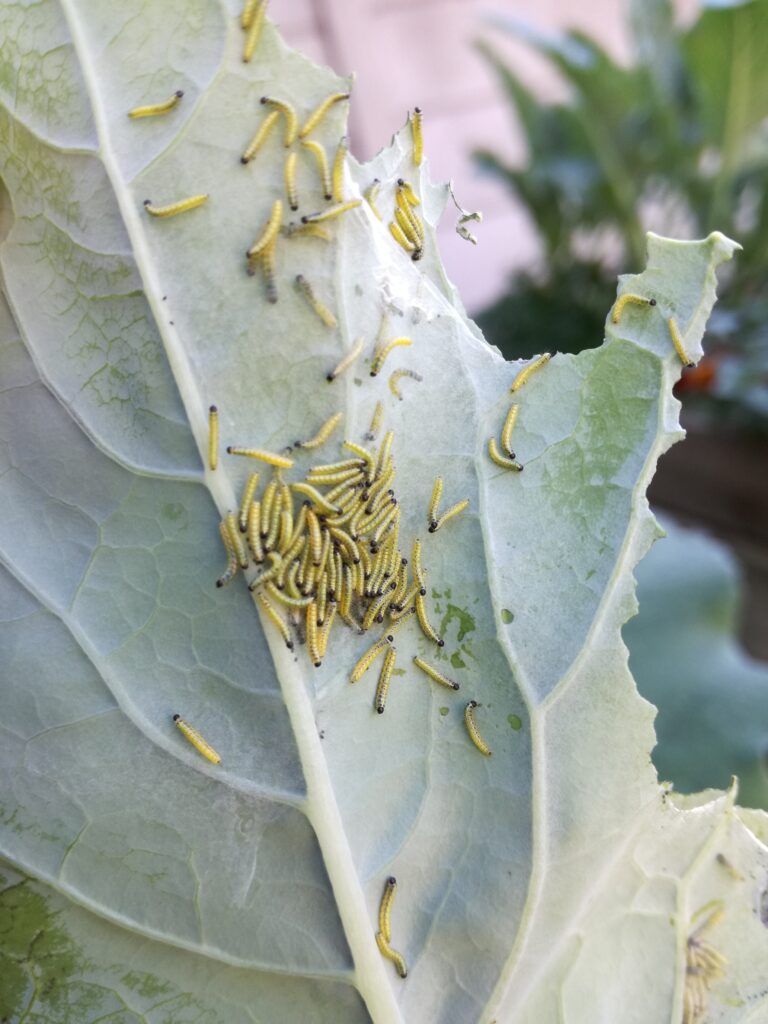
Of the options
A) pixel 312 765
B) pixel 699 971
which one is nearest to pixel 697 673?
pixel 699 971

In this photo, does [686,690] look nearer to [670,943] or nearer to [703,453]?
[670,943]

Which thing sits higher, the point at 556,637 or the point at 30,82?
the point at 30,82

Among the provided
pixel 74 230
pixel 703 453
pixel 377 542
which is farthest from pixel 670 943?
pixel 703 453

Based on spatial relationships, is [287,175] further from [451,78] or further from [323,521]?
[451,78]

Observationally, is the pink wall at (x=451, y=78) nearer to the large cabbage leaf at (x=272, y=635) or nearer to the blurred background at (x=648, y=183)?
the blurred background at (x=648, y=183)

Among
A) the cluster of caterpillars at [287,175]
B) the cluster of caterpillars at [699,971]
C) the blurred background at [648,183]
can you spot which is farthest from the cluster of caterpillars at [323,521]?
the blurred background at [648,183]

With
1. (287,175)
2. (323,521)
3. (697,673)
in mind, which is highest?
(287,175)
